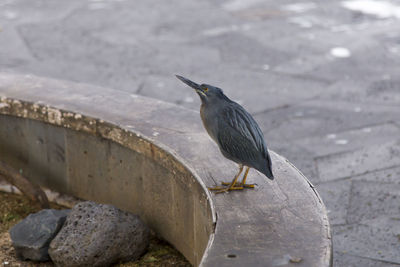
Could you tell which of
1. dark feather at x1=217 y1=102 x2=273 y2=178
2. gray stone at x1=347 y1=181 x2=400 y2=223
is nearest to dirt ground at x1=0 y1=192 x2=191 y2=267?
dark feather at x1=217 y1=102 x2=273 y2=178

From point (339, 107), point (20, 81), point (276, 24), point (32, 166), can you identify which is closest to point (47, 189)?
point (32, 166)

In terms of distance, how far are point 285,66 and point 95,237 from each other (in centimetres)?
383

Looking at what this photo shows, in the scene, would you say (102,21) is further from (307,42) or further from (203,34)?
(307,42)

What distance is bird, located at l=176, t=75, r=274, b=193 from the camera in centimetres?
287

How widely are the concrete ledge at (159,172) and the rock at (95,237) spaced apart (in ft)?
0.89

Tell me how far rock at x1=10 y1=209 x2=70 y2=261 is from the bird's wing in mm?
1159

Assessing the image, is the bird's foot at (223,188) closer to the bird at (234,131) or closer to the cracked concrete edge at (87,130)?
the cracked concrete edge at (87,130)

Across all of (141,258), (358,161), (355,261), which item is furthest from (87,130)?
(358,161)

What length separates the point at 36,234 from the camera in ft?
11.6

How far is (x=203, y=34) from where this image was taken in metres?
7.62

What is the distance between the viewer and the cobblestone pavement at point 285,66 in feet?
14.5

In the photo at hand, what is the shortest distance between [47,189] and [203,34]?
3.80 metres

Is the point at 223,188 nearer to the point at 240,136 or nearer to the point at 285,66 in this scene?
the point at 240,136

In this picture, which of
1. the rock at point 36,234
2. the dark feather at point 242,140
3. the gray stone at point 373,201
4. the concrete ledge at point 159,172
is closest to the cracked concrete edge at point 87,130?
the concrete ledge at point 159,172
